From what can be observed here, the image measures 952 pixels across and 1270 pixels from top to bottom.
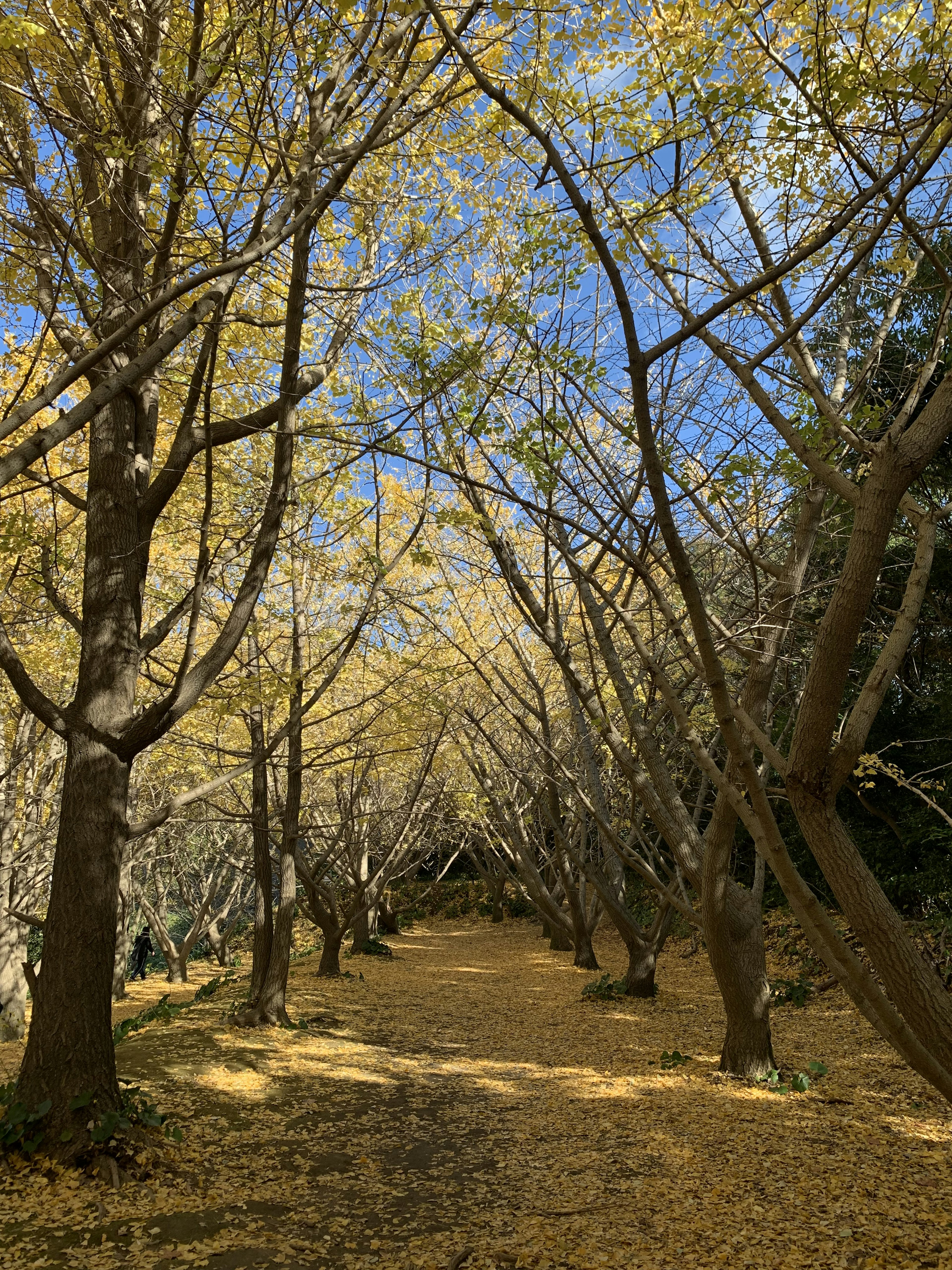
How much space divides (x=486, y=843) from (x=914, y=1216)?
14.0 meters

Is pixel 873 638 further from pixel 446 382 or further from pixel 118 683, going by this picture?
pixel 118 683

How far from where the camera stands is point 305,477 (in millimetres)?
7652

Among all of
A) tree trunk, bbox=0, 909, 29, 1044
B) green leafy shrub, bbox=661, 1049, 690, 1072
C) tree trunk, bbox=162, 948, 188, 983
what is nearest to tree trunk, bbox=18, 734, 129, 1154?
green leafy shrub, bbox=661, 1049, 690, 1072

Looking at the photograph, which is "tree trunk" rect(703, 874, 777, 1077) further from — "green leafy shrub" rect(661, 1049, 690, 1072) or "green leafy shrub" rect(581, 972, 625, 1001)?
"green leafy shrub" rect(581, 972, 625, 1001)

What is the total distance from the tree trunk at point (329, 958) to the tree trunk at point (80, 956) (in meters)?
6.51

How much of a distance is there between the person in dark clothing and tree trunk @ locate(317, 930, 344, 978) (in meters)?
7.93

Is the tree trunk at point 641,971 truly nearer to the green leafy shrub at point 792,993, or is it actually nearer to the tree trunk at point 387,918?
the green leafy shrub at point 792,993

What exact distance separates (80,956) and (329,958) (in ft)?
23.2

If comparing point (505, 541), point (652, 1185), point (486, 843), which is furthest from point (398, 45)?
point (486, 843)

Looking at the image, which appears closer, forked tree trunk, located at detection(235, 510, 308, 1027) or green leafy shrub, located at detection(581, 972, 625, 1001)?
forked tree trunk, located at detection(235, 510, 308, 1027)

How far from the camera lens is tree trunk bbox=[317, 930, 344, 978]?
10625 mm

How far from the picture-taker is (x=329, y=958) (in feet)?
35.5

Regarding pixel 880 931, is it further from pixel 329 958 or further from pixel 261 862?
pixel 329 958

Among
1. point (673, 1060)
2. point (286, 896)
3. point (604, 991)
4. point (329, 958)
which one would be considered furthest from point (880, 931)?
point (329, 958)
